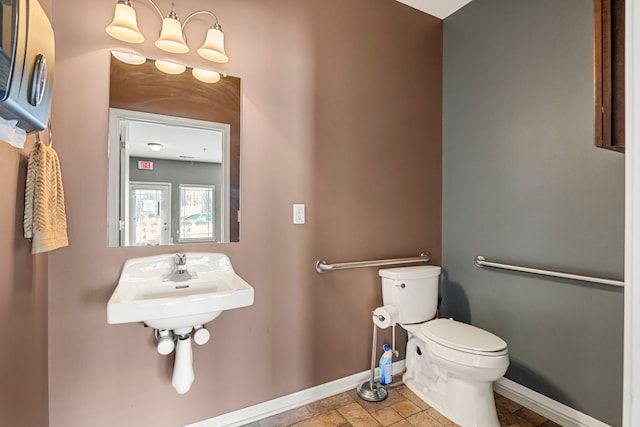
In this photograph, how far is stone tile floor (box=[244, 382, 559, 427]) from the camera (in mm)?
1676

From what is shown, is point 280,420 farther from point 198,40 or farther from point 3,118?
point 198,40

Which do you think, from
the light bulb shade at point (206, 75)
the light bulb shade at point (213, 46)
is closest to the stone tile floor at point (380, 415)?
the light bulb shade at point (206, 75)

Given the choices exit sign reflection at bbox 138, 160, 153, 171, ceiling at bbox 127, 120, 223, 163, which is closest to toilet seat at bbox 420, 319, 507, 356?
ceiling at bbox 127, 120, 223, 163

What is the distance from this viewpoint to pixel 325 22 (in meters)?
1.93

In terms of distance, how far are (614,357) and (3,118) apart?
2.47 meters

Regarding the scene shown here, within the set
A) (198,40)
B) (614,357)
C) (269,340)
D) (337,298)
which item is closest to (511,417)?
(614,357)

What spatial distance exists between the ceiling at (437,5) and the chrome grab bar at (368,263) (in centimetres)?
179

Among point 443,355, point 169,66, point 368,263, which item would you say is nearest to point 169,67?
point 169,66

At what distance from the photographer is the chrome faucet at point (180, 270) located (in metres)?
1.46

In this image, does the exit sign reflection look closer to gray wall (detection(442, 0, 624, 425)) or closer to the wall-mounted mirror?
the wall-mounted mirror

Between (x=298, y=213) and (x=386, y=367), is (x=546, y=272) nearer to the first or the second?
(x=386, y=367)

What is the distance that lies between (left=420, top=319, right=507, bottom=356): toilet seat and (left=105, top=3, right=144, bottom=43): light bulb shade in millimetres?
2105

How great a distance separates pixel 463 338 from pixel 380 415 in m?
0.64

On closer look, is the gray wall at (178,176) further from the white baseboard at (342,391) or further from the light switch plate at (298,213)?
the white baseboard at (342,391)
